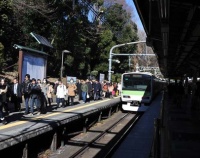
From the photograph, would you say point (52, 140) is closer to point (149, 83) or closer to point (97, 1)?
point (149, 83)

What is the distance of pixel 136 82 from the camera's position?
26391 millimetres

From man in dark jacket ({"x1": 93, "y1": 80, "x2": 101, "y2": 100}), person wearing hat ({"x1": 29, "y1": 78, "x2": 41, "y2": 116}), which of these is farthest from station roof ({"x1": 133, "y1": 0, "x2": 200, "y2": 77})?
man in dark jacket ({"x1": 93, "y1": 80, "x2": 101, "y2": 100})

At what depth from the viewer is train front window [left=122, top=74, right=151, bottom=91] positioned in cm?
2623

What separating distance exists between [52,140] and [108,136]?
14.8ft

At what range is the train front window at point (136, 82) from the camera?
2623 cm

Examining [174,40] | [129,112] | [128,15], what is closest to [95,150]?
[174,40]

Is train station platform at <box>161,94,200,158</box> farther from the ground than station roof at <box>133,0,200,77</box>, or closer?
closer

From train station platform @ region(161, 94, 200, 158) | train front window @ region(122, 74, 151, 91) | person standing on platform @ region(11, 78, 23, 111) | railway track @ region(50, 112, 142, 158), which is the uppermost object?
train front window @ region(122, 74, 151, 91)

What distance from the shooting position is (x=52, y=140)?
524 inches

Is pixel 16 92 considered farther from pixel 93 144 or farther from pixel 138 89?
pixel 138 89

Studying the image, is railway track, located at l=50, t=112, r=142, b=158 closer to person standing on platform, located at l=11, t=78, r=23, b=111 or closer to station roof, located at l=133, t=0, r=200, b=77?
person standing on platform, located at l=11, t=78, r=23, b=111

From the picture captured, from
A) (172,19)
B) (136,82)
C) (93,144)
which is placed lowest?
(93,144)

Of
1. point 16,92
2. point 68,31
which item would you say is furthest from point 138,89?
point 68,31

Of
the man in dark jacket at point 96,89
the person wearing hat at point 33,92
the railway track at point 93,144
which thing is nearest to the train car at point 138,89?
the man in dark jacket at point 96,89
